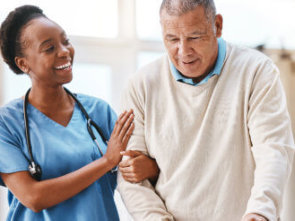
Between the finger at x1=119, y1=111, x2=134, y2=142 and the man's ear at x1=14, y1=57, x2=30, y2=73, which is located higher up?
the man's ear at x1=14, y1=57, x2=30, y2=73

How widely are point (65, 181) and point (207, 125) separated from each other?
0.57m

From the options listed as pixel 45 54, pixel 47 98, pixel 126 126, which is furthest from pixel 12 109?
pixel 126 126

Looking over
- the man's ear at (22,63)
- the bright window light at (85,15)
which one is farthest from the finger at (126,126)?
the bright window light at (85,15)

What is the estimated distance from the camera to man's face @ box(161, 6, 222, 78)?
4.01 feet

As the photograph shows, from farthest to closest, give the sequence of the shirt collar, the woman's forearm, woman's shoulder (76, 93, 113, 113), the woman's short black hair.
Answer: woman's shoulder (76, 93, 113, 113), the woman's short black hair, the woman's forearm, the shirt collar

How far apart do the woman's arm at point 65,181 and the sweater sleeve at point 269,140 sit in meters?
0.45

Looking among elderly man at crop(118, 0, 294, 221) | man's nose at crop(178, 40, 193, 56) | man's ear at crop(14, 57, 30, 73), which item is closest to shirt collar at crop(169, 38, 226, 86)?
elderly man at crop(118, 0, 294, 221)

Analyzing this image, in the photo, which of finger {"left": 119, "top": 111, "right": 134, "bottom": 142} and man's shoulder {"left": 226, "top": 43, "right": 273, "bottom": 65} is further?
finger {"left": 119, "top": 111, "right": 134, "bottom": 142}

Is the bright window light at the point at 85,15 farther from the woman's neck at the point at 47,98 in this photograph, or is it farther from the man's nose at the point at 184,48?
the man's nose at the point at 184,48

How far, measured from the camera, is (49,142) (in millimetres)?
1511

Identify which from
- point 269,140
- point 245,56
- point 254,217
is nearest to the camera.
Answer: point 254,217

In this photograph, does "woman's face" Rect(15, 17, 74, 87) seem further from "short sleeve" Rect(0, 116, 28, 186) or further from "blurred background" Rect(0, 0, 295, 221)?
"blurred background" Rect(0, 0, 295, 221)

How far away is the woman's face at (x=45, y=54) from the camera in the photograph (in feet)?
4.98

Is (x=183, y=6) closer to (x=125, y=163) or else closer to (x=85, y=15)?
(x=125, y=163)
